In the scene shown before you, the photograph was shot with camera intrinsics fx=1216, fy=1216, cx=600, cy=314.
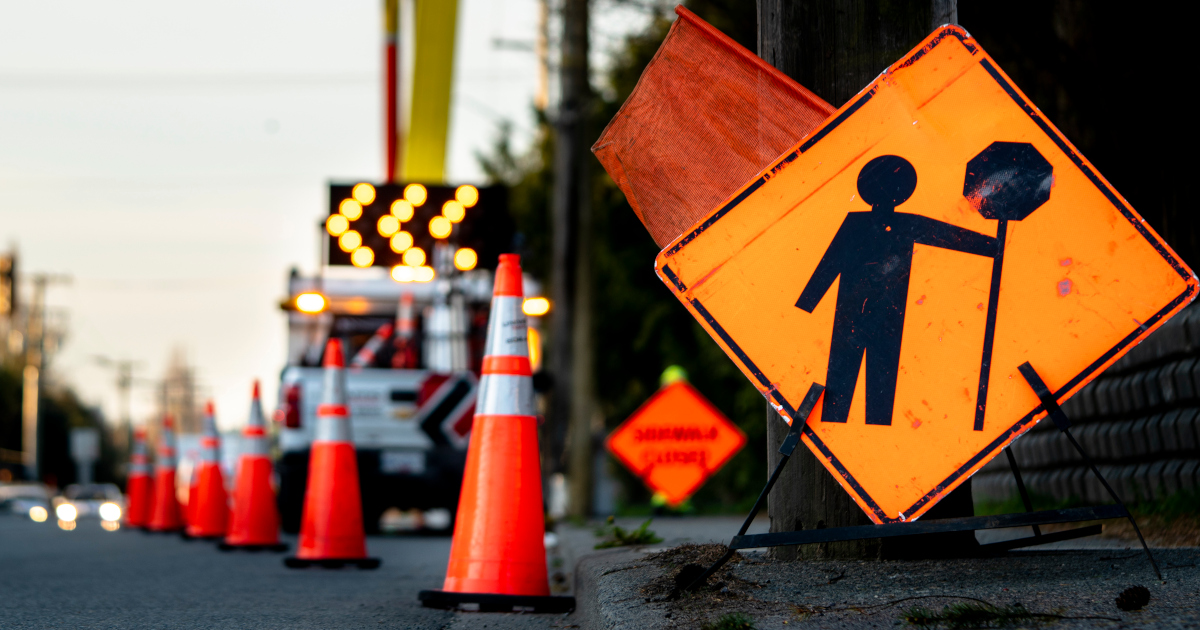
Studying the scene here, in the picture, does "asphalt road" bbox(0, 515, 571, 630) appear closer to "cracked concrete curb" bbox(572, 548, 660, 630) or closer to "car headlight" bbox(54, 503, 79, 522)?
"cracked concrete curb" bbox(572, 548, 660, 630)

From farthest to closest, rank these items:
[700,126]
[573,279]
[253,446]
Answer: [573,279] → [253,446] → [700,126]

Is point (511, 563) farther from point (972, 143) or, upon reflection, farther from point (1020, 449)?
point (1020, 449)

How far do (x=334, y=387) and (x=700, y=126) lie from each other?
418cm

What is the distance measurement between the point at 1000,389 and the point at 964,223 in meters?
0.50

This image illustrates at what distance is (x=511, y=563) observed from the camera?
4.67 m

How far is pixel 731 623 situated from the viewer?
304 centimetres

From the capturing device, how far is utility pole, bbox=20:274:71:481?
6156 cm

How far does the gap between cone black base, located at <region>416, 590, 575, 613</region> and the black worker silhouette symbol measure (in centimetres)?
164

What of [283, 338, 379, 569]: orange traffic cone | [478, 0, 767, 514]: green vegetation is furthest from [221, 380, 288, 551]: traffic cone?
[478, 0, 767, 514]: green vegetation

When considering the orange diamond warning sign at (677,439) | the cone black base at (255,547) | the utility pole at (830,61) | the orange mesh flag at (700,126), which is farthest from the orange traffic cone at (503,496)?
the orange diamond warning sign at (677,439)

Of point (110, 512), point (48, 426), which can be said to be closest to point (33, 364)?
point (48, 426)

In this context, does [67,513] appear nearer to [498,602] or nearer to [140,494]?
[140,494]

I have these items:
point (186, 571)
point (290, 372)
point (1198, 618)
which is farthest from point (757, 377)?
point (290, 372)

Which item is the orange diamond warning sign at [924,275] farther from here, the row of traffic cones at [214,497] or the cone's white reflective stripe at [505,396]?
the row of traffic cones at [214,497]
